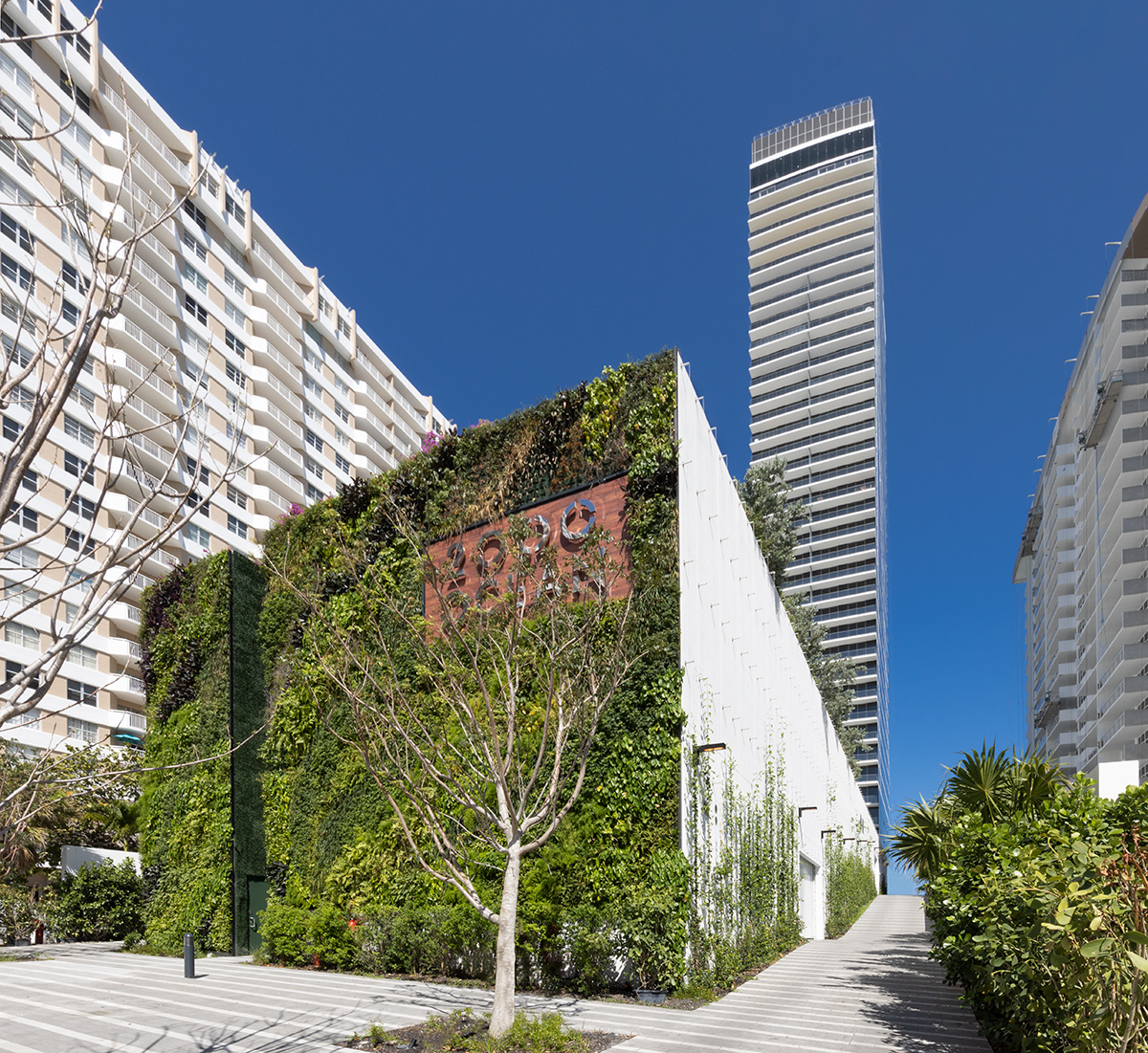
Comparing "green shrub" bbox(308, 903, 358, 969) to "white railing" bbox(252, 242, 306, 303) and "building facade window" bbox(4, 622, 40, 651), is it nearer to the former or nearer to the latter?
"building facade window" bbox(4, 622, 40, 651)

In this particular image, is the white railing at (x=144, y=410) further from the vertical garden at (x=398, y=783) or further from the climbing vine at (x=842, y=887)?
the climbing vine at (x=842, y=887)

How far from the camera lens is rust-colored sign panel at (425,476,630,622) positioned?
14039 mm

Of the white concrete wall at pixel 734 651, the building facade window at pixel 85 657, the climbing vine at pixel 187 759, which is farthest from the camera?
the building facade window at pixel 85 657

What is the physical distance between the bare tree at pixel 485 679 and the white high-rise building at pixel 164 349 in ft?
44.8

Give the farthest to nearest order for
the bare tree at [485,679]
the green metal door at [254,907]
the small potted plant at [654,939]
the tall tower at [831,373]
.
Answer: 1. the tall tower at [831,373]
2. the green metal door at [254,907]
3. the small potted plant at [654,939]
4. the bare tree at [485,679]

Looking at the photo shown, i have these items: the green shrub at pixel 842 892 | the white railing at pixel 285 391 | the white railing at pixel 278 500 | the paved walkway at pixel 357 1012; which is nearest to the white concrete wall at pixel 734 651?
the green shrub at pixel 842 892

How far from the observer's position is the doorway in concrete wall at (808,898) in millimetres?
22266

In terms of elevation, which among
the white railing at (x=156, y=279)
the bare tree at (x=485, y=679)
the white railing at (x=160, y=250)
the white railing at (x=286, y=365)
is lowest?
the bare tree at (x=485, y=679)

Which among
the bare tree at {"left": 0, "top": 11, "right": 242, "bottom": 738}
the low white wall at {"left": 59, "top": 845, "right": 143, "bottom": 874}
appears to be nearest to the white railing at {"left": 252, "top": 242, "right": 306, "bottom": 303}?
the bare tree at {"left": 0, "top": 11, "right": 242, "bottom": 738}

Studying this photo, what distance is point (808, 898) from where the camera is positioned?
23.6 meters

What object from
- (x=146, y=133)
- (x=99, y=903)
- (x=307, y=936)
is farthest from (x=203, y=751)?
Result: (x=146, y=133)

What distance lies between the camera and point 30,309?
3600mm

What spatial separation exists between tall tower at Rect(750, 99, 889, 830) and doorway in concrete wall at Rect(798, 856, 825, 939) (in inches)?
2725

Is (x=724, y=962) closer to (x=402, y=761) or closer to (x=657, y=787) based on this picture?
(x=657, y=787)
